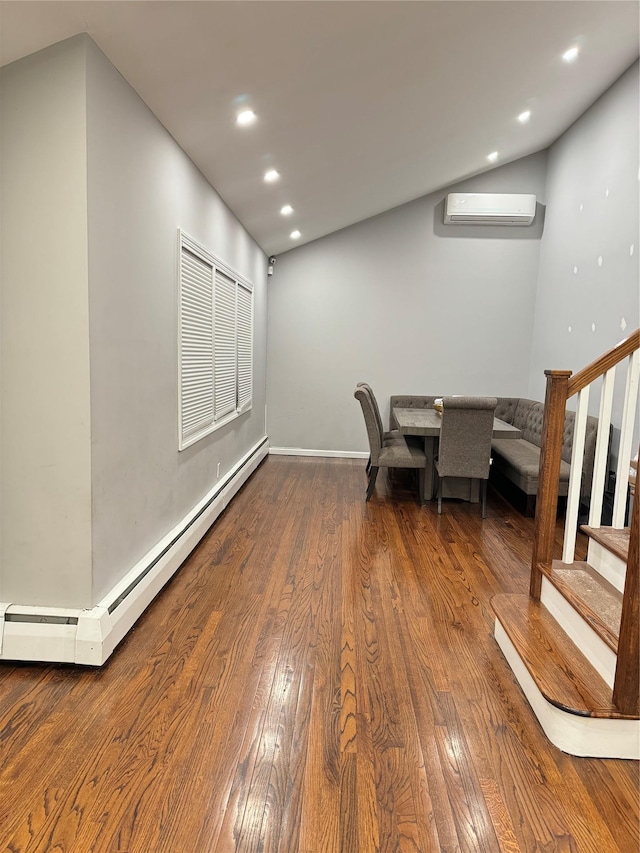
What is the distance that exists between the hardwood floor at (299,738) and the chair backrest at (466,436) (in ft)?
4.45

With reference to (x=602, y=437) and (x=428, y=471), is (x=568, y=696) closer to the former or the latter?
(x=602, y=437)

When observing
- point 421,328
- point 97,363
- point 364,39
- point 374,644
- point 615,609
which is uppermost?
point 364,39

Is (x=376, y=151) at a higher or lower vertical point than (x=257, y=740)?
higher

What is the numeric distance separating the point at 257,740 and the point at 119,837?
49cm

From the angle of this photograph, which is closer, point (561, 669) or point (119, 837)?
point (119, 837)

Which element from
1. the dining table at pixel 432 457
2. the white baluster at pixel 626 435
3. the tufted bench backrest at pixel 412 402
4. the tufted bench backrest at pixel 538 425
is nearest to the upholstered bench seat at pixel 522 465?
the tufted bench backrest at pixel 538 425

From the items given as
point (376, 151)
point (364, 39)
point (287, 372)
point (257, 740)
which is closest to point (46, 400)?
point (257, 740)

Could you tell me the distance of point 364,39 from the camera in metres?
2.47

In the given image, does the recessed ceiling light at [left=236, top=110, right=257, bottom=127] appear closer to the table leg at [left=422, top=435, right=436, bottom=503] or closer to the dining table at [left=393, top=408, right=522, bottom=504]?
the dining table at [left=393, top=408, right=522, bottom=504]

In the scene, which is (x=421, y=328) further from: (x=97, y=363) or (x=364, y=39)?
(x=97, y=363)

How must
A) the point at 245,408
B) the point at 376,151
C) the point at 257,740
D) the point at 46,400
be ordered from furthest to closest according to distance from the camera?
the point at 245,408 < the point at 376,151 < the point at 46,400 < the point at 257,740

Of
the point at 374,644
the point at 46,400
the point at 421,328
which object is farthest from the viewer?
the point at 421,328

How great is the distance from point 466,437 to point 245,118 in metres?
2.73

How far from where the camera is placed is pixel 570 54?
3.65 meters
